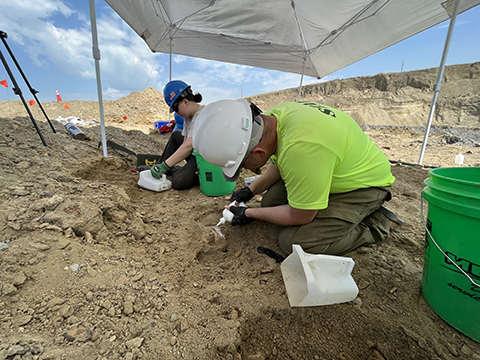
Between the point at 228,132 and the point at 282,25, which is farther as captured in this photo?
the point at 282,25

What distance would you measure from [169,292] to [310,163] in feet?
3.45

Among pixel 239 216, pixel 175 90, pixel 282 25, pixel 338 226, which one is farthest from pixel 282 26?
pixel 338 226

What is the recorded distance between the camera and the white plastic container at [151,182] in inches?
113

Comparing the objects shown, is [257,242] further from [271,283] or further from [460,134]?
[460,134]

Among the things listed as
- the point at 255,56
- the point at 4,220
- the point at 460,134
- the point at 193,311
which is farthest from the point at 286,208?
the point at 460,134

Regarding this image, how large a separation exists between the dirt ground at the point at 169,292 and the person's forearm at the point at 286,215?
0.90ft

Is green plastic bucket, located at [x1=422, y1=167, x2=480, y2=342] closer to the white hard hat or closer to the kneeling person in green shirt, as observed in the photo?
the kneeling person in green shirt

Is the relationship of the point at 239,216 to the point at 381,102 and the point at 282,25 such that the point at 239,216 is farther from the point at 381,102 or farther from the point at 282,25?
the point at 381,102

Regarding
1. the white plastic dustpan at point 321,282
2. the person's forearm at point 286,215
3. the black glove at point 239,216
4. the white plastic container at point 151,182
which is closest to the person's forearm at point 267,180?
the black glove at point 239,216

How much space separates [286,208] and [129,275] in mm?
1030

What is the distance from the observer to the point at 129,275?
1.37 m

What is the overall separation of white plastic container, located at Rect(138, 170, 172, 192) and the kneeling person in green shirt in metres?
1.45

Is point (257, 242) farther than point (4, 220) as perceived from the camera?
Yes

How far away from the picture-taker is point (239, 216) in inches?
75.4
